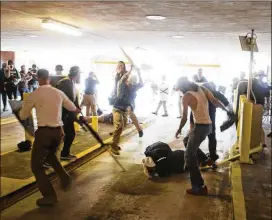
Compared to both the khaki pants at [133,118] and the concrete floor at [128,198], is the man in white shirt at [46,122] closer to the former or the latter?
the concrete floor at [128,198]

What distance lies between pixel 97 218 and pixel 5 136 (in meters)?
2.37

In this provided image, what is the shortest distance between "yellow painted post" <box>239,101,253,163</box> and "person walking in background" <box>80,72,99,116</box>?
3.71 m

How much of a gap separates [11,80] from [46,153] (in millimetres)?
1185

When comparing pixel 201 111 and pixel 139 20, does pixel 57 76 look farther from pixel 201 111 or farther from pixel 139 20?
pixel 139 20

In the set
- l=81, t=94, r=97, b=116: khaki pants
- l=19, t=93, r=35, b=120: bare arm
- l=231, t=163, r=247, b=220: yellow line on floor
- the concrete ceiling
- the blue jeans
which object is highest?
the concrete ceiling

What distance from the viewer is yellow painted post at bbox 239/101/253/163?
6785 mm

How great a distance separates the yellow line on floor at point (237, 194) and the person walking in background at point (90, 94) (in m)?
2.25

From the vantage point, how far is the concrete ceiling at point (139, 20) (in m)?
3.94

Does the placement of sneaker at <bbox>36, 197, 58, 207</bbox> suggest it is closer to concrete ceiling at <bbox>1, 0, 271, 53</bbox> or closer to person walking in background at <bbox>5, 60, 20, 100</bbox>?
concrete ceiling at <bbox>1, 0, 271, 53</bbox>

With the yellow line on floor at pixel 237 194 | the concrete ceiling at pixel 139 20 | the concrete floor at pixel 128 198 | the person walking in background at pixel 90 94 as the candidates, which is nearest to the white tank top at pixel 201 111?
the concrete ceiling at pixel 139 20

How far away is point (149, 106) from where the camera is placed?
14.6ft

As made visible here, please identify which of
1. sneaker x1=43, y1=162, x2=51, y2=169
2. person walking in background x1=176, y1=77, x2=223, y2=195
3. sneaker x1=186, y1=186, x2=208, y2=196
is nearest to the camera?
sneaker x1=43, y1=162, x2=51, y2=169

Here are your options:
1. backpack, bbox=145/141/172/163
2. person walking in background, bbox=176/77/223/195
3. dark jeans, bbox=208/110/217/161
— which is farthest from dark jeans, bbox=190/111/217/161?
person walking in background, bbox=176/77/223/195

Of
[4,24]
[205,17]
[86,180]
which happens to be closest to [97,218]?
[86,180]
